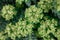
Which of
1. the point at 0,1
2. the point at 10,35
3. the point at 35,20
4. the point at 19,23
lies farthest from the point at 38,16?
the point at 0,1

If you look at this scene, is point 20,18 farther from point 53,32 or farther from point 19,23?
point 53,32

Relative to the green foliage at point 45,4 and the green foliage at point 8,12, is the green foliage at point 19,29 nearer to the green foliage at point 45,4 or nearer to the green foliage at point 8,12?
the green foliage at point 8,12

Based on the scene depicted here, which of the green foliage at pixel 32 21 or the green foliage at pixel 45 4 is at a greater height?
the green foliage at pixel 45 4

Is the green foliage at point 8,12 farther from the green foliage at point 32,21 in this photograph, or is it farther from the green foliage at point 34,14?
the green foliage at point 34,14

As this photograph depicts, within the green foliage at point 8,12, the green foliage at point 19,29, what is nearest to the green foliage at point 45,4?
the green foliage at point 19,29

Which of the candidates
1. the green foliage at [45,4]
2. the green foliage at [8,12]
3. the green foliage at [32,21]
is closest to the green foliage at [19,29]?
the green foliage at [32,21]

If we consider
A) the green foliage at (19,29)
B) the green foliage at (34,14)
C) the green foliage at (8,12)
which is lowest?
the green foliage at (19,29)

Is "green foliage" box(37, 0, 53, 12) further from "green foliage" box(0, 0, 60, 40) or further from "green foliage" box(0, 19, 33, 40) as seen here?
"green foliage" box(0, 19, 33, 40)

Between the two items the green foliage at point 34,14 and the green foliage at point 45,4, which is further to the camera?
the green foliage at point 45,4

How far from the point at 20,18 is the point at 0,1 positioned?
63cm

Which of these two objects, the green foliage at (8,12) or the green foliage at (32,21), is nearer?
the green foliage at (32,21)

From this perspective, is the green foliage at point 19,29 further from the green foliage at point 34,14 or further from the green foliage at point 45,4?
the green foliage at point 45,4

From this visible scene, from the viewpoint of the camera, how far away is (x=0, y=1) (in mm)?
3736

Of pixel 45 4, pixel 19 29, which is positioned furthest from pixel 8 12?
pixel 45 4
